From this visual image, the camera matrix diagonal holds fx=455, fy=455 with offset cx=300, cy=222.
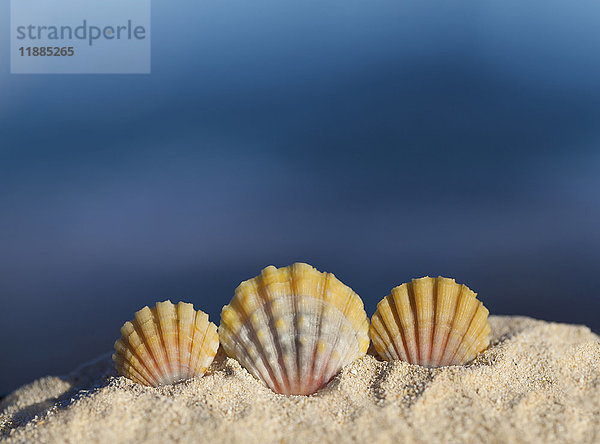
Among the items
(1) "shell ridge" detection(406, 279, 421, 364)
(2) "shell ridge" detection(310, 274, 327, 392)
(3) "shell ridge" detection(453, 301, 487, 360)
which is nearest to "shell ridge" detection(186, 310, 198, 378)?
(2) "shell ridge" detection(310, 274, 327, 392)

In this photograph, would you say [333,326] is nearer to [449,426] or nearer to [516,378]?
[449,426]

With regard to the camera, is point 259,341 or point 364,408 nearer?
point 364,408

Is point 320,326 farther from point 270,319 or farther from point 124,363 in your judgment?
point 124,363

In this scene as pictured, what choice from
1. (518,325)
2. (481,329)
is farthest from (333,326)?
(518,325)

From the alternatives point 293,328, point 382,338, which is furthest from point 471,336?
point 293,328

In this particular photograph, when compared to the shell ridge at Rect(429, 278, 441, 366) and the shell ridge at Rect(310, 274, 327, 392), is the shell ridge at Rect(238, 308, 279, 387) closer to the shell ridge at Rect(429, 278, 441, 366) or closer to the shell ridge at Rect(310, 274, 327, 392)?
the shell ridge at Rect(310, 274, 327, 392)

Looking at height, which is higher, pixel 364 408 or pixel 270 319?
pixel 270 319
